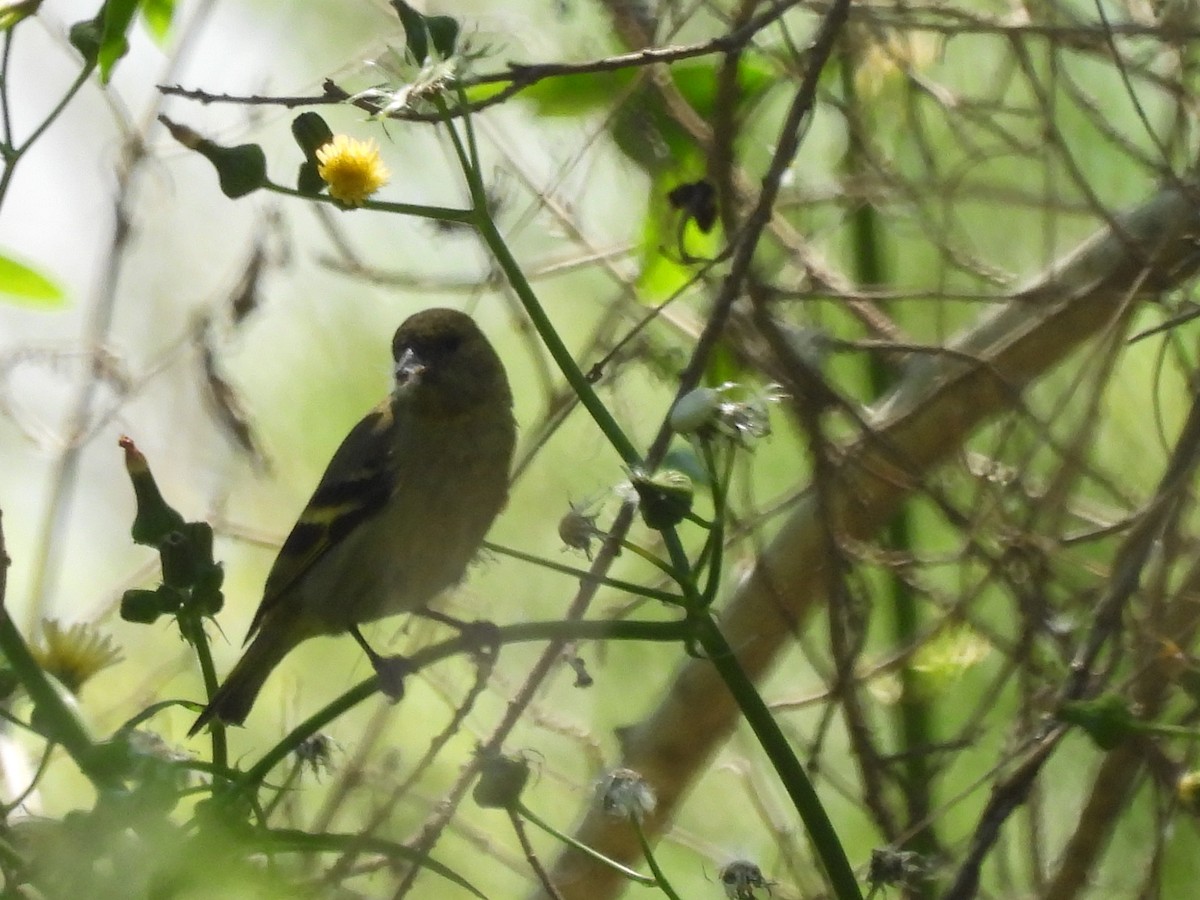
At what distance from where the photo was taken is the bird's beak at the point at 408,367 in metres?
2.23

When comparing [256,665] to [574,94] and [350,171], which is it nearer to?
[574,94]

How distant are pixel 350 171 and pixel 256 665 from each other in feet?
4.19

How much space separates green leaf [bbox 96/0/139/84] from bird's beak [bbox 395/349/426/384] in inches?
41.2

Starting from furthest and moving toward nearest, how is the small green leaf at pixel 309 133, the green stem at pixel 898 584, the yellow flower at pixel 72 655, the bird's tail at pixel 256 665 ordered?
1. the bird's tail at pixel 256 665
2. the green stem at pixel 898 584
3. the yellow flower at pixel 72 655
4. the small green leaf at pixel 309 133

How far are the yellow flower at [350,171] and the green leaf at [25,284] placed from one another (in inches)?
13.4

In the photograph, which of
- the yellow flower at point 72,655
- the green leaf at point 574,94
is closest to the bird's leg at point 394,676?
the yellow flower at point 72,655

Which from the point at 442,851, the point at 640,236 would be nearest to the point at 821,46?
the point at 640,236

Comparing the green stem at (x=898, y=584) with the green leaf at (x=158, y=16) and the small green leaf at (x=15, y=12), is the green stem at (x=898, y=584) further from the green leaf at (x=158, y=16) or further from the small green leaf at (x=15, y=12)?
the small green leaf at (x=15, y=12)

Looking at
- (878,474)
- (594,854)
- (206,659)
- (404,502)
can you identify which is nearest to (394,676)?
(206,659)

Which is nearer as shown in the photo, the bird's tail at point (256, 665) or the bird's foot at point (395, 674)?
the bird's foot at point (395, 674)

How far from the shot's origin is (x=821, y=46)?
1.38 m

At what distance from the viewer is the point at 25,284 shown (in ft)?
4.32

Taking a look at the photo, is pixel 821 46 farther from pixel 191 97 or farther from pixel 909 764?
pixel 909 764

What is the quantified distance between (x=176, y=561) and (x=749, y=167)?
4.45 feet
